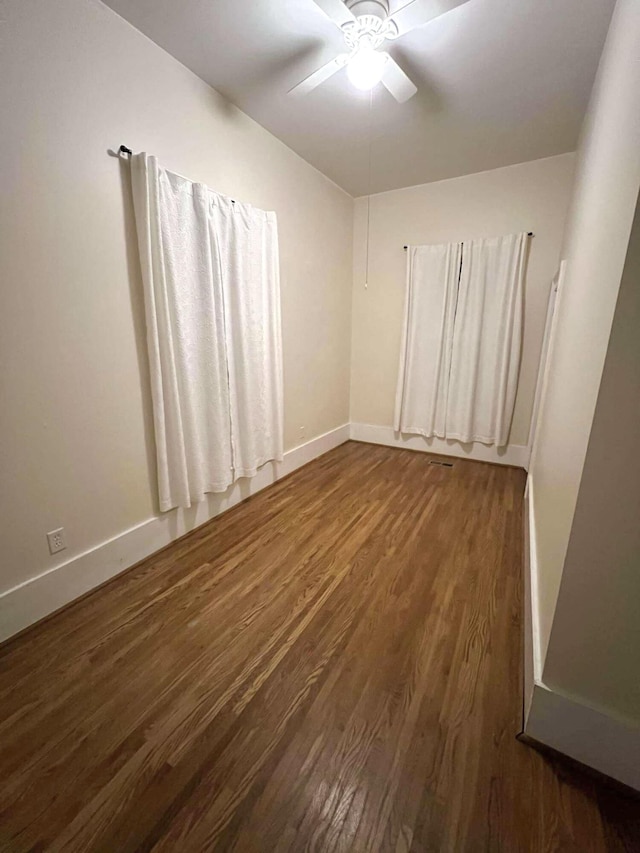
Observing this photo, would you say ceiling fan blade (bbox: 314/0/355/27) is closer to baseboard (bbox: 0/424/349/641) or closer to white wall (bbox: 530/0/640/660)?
white wall (bbox: 530/0/640/660)

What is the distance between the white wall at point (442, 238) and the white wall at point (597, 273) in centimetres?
148

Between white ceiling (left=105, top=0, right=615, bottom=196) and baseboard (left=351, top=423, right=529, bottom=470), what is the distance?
2602mm

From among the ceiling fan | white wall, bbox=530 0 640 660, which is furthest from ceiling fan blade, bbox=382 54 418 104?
white wall, bbox=530 0 640 660

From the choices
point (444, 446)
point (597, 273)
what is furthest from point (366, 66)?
point (444, 446)

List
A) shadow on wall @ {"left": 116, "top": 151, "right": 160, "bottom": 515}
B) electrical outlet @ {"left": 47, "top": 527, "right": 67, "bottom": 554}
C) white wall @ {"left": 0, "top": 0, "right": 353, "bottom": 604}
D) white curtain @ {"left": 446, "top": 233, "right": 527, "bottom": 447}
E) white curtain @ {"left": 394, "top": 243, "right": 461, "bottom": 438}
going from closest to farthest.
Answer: white wall @ {"left": 0, "top": 0, "right": 353, "bottom": 604}, electrical outlet @ {"left": 47, "top": 527, "right": 67, "bottom": 554}, shadow on wall @ {"left": 116, "top": 151, "right": 160, "bottom": 515}, white curtain @ {"left": 446, "top": 233, "right": 527, "bottom": 447}, white curtain @ {"left": 394, "top": 243, "right": 461, "bottom": 438}

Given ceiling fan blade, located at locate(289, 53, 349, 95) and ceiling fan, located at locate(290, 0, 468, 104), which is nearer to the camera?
ceiling fan, located at locate(290, 0, 468, 104)

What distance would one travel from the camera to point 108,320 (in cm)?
172

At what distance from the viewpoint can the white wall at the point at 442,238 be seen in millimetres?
2996

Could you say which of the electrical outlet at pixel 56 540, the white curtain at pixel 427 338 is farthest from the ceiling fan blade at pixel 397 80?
the electrical outlet at pixel 56 540

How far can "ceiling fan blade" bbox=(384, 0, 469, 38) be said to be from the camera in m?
1.25

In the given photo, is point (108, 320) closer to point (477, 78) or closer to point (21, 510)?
point (21, 510)

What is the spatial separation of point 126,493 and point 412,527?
183 centimetres

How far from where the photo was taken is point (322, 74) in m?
1.66

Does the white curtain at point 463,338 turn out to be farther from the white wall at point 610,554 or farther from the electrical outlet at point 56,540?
the electrical outlet at point 56,540
